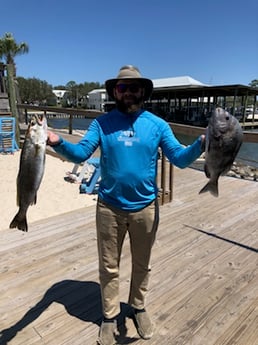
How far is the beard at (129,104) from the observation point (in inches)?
67.2

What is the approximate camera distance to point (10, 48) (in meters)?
26.9

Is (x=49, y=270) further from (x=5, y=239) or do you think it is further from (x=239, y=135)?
(x=239, y=135)

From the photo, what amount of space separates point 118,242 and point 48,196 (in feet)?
12.9

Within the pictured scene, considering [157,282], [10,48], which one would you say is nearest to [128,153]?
[157,282]

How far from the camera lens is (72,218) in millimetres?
3799

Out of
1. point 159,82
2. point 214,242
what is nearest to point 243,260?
point 214,242

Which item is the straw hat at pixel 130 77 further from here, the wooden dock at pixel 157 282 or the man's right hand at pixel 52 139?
the wooden dock at pixel 157 282

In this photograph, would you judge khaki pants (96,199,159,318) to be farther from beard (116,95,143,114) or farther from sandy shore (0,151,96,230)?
sandy shore (0,151,96,230)

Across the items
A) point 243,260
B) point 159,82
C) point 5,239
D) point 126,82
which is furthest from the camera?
point 159,82

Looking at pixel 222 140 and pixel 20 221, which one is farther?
pixel 20 221

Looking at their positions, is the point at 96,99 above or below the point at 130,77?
below

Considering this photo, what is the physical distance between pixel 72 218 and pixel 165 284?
66.5 inches

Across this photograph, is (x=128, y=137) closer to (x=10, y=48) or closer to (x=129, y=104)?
(x=129, y=104)

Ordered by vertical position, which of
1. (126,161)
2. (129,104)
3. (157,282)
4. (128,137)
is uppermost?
(129,104)
